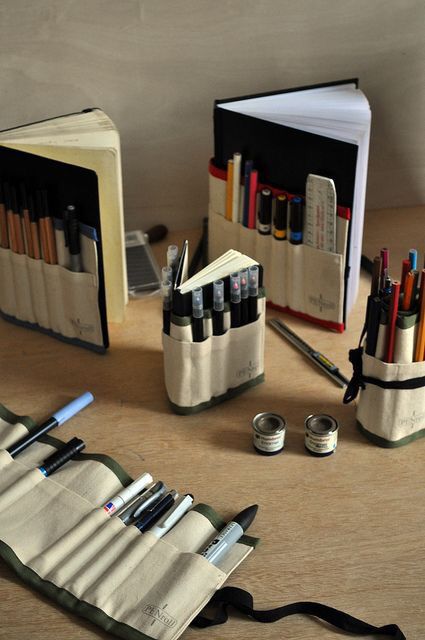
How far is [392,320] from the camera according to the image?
3.40 ft

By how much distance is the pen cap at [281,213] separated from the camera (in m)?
1.29

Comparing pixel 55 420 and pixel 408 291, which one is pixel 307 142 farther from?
pixel 55 420

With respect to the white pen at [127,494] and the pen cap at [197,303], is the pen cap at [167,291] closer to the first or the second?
the pen cap at [197,303]

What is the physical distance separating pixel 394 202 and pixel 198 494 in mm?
839

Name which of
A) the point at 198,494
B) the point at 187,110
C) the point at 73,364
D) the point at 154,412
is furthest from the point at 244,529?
the point at 187,110

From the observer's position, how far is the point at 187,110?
1507 millimetres

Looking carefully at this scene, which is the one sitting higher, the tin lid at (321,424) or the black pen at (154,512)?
the tin lid at (321,424)

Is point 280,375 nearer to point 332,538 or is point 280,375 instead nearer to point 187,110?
point 332,538

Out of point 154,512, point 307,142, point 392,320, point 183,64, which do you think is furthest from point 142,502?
point 183,64

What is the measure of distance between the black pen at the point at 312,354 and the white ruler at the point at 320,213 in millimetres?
140

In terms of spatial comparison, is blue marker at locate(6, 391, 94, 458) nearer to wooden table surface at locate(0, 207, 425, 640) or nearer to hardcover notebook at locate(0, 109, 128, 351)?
wooden table surface at locate(0, 207, 425, 640)

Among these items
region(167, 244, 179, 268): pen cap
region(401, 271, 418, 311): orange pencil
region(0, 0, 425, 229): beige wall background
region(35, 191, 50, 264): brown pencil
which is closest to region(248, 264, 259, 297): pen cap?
region(167, 244, 179, 268): pen cap

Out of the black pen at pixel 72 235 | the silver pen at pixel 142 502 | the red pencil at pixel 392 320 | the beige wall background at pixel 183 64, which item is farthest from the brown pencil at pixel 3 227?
the red pencil at pixel 392 320

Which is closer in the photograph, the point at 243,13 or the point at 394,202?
the point at 243,13
